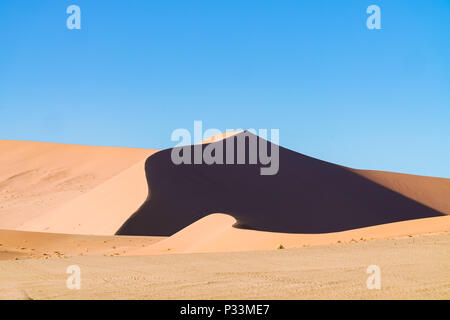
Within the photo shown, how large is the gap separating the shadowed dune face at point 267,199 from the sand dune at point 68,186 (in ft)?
3.84

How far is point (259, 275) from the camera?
9.86 meters

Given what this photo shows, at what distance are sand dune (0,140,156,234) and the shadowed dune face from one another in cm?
117

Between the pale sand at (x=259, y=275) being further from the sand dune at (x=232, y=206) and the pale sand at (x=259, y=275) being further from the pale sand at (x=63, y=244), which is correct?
the pale sand at (x=63, y=244)

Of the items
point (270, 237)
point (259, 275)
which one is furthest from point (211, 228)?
point (259, 275)

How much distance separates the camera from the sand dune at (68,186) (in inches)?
1223

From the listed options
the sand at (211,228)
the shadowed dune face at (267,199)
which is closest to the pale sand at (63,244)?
the sand at (211,228)

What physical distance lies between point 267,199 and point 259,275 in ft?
79.1

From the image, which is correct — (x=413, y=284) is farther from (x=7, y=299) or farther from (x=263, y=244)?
(x=263, y=244)

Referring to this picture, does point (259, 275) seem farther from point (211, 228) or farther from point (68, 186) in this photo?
point (68, 186)

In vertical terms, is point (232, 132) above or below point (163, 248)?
above

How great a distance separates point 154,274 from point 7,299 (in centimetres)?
322

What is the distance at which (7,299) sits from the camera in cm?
758
